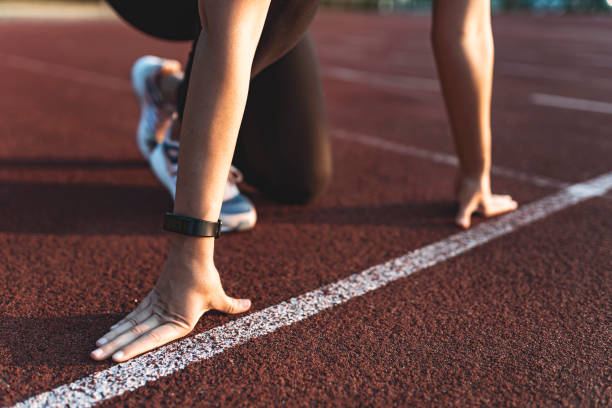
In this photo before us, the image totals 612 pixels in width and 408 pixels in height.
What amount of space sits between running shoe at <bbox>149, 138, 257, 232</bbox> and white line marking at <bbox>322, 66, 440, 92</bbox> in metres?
4.06

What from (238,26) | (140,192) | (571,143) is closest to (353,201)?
(140,192)

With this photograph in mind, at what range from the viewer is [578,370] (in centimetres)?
156

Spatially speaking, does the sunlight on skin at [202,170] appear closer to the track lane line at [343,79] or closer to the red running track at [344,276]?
the red running track at [344,276]

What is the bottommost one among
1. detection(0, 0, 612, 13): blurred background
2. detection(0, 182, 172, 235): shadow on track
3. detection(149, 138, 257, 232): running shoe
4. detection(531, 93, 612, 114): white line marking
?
detection(0, 0, 612, 13): blurred background

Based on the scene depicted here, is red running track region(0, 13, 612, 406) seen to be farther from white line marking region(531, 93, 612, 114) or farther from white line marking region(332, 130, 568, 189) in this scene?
white line marking region(531, 93, 612, 114)

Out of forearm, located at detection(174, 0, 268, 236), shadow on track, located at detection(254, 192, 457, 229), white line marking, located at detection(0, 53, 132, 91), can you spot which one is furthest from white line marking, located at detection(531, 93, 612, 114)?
forearm, located at detection(174, 0, 268, 236)

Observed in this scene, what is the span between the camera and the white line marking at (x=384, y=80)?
21.2ft

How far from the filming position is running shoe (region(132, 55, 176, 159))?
9.90 ft

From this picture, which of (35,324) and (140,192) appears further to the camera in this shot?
(140,192)

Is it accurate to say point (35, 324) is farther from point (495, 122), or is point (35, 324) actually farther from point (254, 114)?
point (495, 122)

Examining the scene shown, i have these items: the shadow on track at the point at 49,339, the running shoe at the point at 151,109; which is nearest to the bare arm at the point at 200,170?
the shadow on track at the point at 49,339

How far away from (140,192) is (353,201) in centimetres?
107

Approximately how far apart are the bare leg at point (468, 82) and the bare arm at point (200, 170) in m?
1.00

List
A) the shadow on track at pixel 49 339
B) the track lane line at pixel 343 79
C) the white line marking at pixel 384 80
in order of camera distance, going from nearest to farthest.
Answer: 1. the shadow on track at pixel 49 339
2. the track lane line at pixel 343 79
3. the white line marking at pixel 384 80
